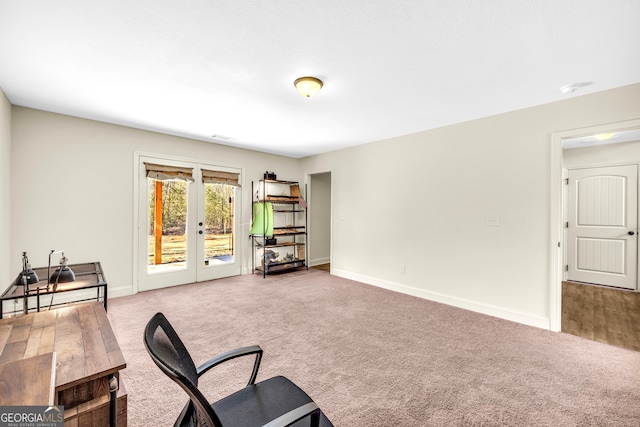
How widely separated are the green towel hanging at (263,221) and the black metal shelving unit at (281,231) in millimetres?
19

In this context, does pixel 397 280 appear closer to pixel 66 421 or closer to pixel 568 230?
pixel 568 230

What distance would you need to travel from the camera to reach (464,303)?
354 centimetres

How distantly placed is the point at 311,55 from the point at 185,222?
3.52 m

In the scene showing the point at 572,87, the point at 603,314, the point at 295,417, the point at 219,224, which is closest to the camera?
the point at 295,417

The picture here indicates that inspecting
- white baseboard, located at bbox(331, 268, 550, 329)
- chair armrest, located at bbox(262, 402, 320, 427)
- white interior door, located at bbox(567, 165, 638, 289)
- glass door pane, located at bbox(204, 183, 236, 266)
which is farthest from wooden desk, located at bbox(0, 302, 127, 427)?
white interior door, located at bbox(567, 165, 638, 289)

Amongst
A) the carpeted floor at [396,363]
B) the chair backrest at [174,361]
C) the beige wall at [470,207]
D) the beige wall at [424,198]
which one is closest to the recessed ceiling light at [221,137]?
the beige wall at [424,198]

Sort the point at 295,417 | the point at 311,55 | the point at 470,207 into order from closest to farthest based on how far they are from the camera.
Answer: the point at 295,417
the point at 311,55
the point at 470,207

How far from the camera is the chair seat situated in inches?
43.0

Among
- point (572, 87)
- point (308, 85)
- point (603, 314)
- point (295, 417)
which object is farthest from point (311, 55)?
point (603, 314)

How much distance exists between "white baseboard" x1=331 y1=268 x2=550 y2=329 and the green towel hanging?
1.81m

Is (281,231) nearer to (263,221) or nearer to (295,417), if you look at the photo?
(263,221)

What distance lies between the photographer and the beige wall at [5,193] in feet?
9.30

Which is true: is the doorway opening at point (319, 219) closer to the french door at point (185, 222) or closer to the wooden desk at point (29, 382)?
the french door at point (185, 222)

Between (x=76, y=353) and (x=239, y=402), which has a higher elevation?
(x=76, y=353)
